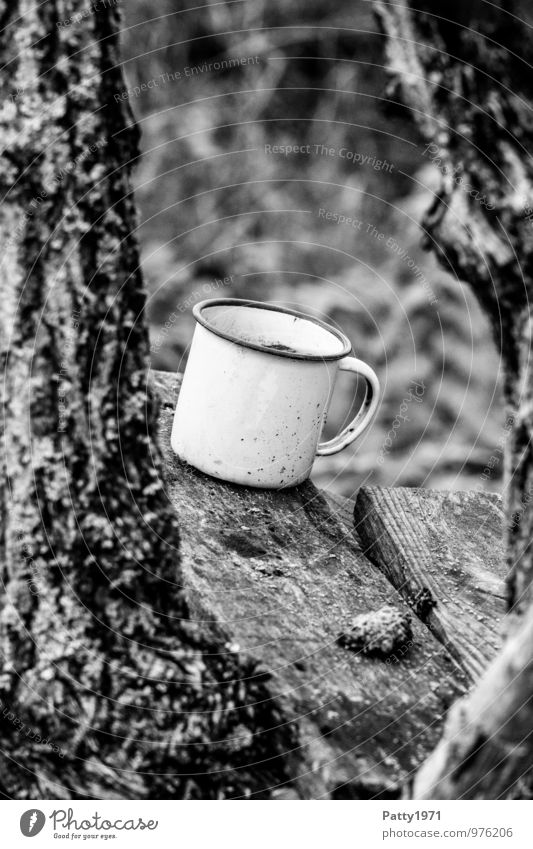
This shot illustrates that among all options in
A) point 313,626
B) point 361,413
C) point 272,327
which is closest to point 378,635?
point 313,626

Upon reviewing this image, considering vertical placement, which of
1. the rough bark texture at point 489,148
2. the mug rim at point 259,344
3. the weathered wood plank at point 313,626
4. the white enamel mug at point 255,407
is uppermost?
the rough bark texture at point 489,148

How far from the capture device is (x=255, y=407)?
0.89 meters

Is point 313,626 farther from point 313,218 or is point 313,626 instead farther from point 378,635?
point 313,218

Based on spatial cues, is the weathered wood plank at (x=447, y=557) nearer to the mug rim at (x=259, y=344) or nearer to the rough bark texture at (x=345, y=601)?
the rough bark texture at (x=345, y=601)

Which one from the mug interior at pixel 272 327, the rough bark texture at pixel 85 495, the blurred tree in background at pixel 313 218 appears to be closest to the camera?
the rough bark texture at pixel 85 495

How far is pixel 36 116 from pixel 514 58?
1.23ft

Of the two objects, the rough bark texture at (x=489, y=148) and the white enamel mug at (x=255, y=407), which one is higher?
the rough bark texture at (x=489, y=148)

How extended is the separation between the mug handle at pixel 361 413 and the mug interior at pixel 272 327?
74 mm

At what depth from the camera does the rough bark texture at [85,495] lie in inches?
24.3

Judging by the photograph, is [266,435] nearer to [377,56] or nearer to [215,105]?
[215,105]

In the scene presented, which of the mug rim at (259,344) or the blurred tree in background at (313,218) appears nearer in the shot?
the mug rim at (259,344)

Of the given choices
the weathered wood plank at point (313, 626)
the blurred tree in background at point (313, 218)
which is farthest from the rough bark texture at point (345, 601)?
the blurred tree in background at point (313, 218)

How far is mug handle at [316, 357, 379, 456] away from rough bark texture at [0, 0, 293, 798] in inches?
12.9
